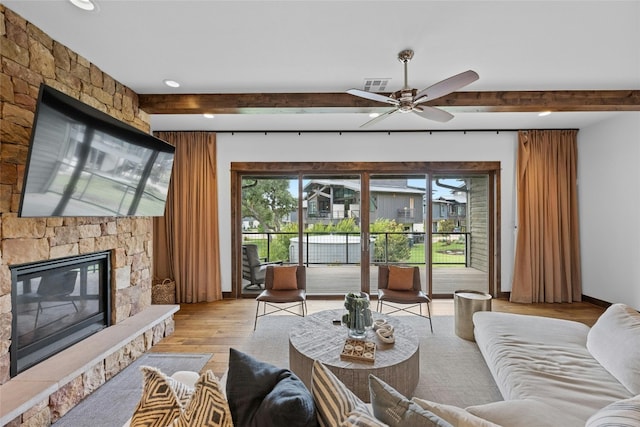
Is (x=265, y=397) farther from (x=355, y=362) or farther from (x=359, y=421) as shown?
(x=355, y=362)

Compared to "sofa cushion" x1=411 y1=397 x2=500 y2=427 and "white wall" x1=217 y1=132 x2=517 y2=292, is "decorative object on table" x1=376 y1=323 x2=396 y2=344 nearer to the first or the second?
"sofa cushion" x1=411 y1=397 x2=500 y2=427

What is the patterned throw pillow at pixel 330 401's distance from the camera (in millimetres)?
948

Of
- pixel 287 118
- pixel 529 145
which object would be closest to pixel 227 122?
pixel 287 118

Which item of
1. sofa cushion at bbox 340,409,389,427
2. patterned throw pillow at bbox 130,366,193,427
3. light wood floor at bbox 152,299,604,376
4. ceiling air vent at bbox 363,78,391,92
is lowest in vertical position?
light wood floor at bbox 152,299,604,376

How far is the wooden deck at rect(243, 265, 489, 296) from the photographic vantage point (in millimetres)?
4637

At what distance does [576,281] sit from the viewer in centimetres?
433

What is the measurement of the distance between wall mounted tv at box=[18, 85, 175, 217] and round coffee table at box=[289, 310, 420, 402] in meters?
1.84

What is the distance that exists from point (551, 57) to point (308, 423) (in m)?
3.10

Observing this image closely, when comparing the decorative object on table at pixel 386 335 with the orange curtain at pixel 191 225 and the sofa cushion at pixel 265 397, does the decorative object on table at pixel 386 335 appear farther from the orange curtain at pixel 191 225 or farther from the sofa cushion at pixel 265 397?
the orange curtain at pixel 191 225

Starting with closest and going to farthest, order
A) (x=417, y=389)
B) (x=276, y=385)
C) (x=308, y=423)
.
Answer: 1. (x=308, y=423)
2. (x=276, y=385)
3. (x=417, y=389)

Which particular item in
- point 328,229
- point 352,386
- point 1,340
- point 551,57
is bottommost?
point 352,386

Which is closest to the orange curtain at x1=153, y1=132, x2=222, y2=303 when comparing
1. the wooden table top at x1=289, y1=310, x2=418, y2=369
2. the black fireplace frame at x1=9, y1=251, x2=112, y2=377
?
the black fireplace frame at x1=9, y1=251, x2=112, y2=377

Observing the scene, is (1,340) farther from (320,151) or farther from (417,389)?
(320,151)

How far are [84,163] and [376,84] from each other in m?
2.48
